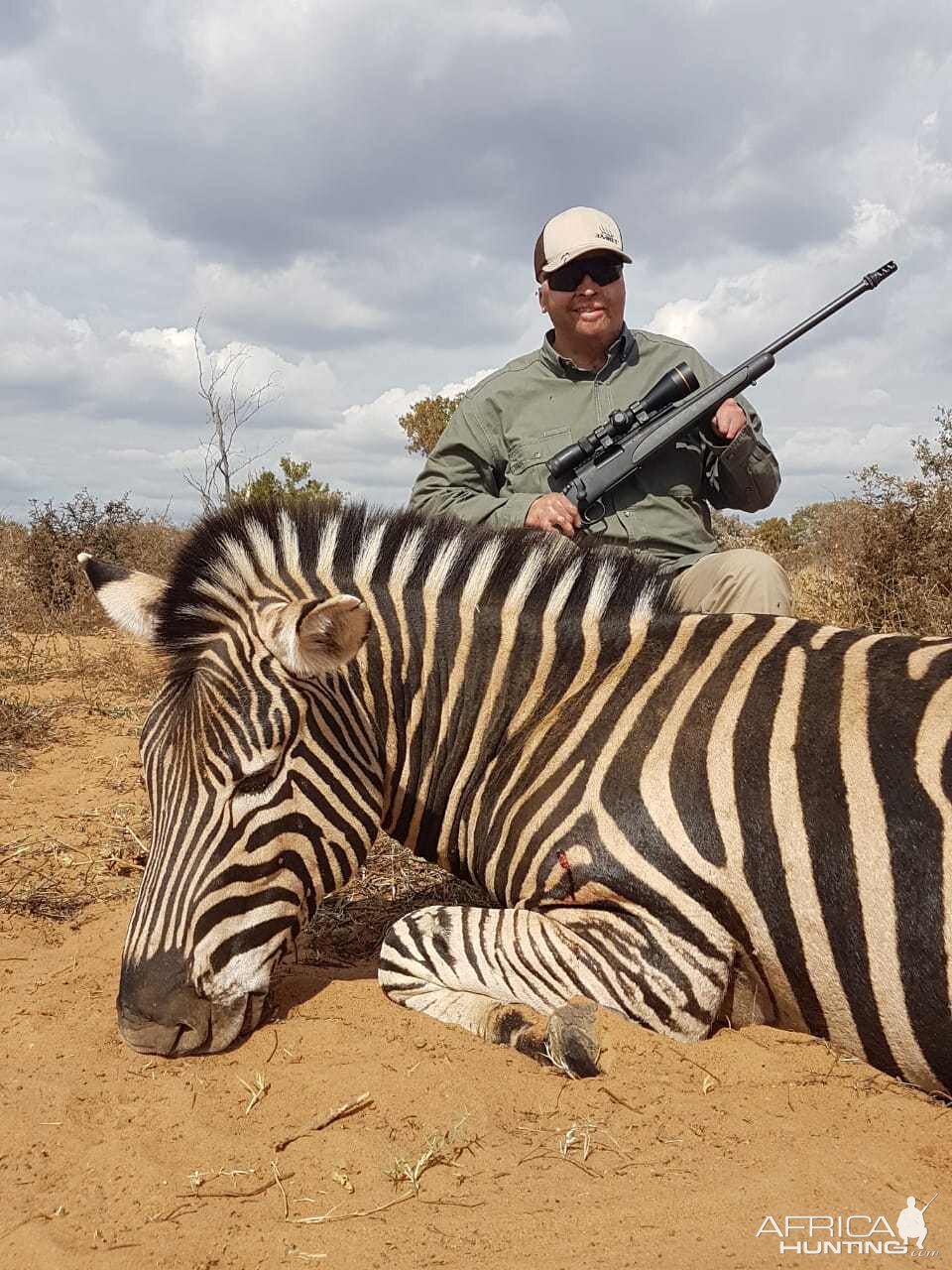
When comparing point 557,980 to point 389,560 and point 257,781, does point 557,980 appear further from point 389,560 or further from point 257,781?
point 389,560

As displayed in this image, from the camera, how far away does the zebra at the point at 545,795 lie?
2.70 meters

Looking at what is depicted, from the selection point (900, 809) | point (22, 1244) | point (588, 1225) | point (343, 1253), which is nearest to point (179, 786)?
point (22, 1244)

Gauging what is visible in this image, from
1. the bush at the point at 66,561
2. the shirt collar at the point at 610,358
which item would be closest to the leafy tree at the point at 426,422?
the bush at the point at 66,561

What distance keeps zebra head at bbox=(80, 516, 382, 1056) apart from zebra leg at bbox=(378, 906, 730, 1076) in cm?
47

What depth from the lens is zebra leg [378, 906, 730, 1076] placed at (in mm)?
2801

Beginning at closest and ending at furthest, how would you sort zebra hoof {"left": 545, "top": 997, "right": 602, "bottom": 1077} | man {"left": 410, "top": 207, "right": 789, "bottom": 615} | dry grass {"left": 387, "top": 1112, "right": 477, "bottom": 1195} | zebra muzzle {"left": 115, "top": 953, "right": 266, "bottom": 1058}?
1. dry grass {"left": 387, "top": 1112, "right": 477, "bottom": 1195}
2. zebra hoof {"left": 545, "top": 997, "right": 602, "bottom": 1077}
3. zebra muzzle {"left": 115, "top": 953, "right": 266, "bottom": 1058}
4. man {"left": 410, "top": 207, "right": 789, "bottom": 615}

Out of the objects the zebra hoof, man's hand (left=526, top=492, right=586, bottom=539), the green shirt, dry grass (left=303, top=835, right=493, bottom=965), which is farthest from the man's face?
the zebra hoof

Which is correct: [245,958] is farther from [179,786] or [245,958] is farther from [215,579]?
[215,579]

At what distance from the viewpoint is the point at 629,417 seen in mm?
5082

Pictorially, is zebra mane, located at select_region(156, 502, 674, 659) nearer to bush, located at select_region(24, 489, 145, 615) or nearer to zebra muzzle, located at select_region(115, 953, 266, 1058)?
zebra muzzle, located at select_region(115, 953, 266, 1058)

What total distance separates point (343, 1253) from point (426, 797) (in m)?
1.65

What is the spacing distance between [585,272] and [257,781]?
3605mm

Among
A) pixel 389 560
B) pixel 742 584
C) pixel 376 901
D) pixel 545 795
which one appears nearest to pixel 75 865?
pixel 376 901

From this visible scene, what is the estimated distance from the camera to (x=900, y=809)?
104 inches
